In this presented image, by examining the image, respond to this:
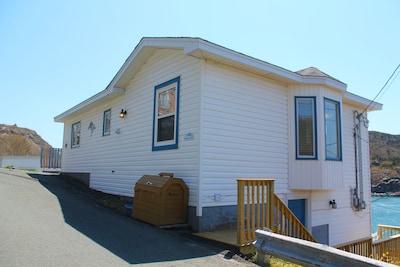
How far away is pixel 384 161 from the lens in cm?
6138

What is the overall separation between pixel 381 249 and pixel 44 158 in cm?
1745

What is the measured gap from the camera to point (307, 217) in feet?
29.0

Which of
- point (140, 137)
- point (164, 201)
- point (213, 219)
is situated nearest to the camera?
point (164, 201)

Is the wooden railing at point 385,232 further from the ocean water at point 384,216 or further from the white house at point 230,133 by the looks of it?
the ocean water at point 384,216

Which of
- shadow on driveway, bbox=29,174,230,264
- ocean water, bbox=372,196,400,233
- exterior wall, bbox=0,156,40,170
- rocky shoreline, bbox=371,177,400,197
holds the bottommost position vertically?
ocean water, bbox=372,196,400,233

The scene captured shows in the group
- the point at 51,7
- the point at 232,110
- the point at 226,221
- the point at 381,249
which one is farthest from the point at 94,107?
the point at 381,249

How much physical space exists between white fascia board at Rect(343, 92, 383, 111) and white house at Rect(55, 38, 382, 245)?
39 millimetres

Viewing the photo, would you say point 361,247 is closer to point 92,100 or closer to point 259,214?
point 259,214

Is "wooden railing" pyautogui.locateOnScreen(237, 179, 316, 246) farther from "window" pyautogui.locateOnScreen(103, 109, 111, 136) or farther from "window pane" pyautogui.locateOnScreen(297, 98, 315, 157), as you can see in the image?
"window" pyautogui.locateOnScreen(103, 109, 111, 136)

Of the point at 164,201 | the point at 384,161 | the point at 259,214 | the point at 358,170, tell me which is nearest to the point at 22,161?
the point at 164,201

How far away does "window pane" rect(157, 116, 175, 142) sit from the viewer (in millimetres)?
7570

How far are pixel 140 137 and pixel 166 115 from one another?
1481 millimetres

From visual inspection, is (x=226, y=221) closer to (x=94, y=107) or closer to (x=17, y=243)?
(x=17, y=243)

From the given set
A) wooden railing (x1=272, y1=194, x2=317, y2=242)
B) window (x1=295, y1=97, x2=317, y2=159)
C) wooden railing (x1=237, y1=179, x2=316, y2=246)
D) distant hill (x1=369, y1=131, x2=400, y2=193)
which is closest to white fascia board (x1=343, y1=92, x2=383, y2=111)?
window (x1=295, y1=97, x2=317, y2=159)
